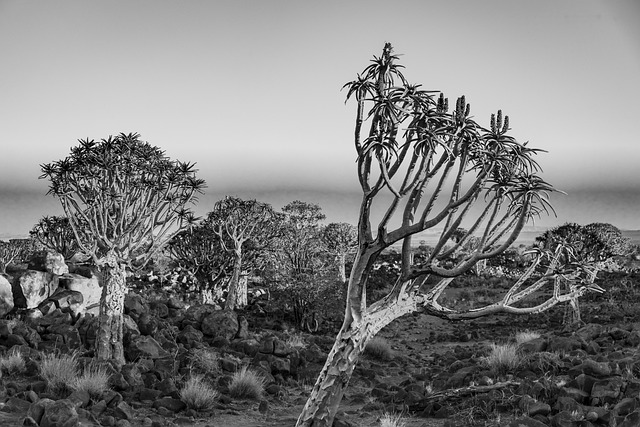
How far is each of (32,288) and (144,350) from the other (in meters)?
4.84

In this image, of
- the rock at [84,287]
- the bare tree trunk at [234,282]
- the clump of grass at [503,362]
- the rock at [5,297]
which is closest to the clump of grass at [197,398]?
the clump of grass at [503,362]

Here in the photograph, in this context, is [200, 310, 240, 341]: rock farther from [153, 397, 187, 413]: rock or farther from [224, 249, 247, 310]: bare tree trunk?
[153, 397, 187, 413]: rock

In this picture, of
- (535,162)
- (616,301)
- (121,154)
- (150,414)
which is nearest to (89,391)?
(150,414)

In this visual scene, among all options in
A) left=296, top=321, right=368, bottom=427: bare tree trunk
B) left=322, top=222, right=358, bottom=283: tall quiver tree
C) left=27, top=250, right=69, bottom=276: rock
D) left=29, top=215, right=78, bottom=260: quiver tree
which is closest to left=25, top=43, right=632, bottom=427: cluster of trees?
left=296, top=321, right=368, bottom=427: bare tree trunk

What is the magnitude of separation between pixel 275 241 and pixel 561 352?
1734cm

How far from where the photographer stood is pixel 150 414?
9.72 m

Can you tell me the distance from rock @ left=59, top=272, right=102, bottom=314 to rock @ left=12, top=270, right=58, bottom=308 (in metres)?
0.41

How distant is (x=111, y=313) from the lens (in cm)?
1239

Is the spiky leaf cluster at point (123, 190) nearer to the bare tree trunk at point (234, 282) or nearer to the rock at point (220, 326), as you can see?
the rock at point (220, 326)

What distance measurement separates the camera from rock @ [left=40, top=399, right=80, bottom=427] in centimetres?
732

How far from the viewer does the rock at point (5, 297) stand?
48.8 ft

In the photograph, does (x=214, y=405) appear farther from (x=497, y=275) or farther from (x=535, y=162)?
(x=497, y=275)

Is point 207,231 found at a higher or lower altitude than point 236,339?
higher

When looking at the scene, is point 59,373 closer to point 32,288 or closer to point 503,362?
point 32,288
